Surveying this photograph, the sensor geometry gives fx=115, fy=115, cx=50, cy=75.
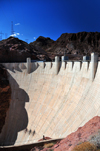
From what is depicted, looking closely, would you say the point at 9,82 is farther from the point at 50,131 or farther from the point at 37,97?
the point at 50,131

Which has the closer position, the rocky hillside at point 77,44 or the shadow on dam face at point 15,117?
the shadow on dam face at point 15,117

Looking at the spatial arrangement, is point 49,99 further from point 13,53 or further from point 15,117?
point 13,53

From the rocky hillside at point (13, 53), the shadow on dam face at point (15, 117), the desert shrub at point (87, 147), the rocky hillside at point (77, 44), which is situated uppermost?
the rocky hillside at point (77, 44)

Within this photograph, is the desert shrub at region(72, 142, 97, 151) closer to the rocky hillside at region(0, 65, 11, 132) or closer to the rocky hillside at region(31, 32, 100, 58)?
the rocky hillside at region(0, 65, 11, 132)

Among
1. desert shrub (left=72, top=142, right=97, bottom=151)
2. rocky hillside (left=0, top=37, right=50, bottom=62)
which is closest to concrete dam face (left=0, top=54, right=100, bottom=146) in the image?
rocky hillside (left=0, top=37, right=50, bottom=62)

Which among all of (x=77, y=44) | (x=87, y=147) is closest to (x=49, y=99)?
(x=87, y=147)

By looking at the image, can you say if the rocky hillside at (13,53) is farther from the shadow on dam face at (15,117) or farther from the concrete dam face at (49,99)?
the shadow on dam face at (15,117)

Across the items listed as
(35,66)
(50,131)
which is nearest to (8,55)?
(35,66)

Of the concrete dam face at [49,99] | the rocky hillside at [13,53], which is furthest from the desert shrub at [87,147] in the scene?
the rocky hillside at [13,53]
